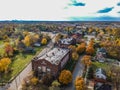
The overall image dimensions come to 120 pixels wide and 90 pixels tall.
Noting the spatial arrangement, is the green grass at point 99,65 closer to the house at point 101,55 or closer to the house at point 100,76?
the house at point 101,55

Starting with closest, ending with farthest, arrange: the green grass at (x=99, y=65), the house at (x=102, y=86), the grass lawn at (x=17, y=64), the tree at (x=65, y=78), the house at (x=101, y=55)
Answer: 1. the house at (x=102, y=86)
2. the tree at (x=65, y=78)
3. the grass lawn at (x=17, y=64)
4. the green grass at (x=99, y=65)
5. the house at (x=101, y=55)

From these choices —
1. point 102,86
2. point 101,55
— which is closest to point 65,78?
point 102,86

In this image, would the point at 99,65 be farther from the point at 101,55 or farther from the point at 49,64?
the point at 49,64

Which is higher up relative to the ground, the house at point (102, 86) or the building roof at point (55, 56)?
the building roof at point (55, 56)

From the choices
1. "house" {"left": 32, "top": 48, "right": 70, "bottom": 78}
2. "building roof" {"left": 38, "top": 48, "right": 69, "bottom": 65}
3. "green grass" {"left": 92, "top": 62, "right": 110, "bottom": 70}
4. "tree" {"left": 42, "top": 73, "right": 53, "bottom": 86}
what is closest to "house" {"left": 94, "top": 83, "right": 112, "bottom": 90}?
"house" {"left": 32, "top": 48, "right": 70, "bottom": 78}

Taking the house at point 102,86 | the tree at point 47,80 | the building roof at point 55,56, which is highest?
the building roof at point 55,56

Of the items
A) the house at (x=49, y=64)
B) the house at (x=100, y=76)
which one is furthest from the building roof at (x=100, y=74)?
the house at (x=49, y=64)

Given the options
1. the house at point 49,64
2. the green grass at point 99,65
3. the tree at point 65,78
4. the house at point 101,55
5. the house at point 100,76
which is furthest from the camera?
the house at point 101,55

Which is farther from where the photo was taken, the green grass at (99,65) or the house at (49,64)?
the green grass at (99,65)

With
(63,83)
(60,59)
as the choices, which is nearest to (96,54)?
(60,59)

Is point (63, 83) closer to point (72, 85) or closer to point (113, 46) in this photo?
point (72, 85)

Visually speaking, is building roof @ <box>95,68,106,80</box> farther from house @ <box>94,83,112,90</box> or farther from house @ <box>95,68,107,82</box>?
house @ <box>94,83,112,90</box>

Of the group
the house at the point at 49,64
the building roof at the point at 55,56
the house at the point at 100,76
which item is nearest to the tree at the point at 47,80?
the house at the point at 49,64
